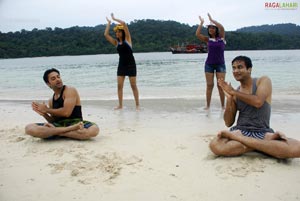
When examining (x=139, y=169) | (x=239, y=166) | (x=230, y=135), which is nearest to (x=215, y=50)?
(x=230, y=135)

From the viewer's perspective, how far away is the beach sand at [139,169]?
126 inches

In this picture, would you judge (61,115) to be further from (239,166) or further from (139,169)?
(239,166)

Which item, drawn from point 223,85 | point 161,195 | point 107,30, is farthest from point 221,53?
point 161,195

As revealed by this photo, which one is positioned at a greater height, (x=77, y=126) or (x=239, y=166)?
(x=77, y=126)

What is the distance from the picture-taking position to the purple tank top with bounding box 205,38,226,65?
742cm

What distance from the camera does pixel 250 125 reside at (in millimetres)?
4129

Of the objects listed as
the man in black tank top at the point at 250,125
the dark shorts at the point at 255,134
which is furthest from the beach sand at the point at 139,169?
the dark shorts at the point at 255,134

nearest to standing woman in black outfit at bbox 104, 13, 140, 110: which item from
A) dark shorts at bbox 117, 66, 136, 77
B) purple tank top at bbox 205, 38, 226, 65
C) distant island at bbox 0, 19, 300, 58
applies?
dark shorts at bbox 117, 66, 136, 77

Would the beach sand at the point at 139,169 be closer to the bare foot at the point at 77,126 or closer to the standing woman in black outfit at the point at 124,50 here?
the bare foot at the point at 77,126

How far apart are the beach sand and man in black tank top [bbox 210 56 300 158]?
0.41 feet

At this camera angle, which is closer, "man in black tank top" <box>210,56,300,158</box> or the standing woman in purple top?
"man in black tank top" <box>210,56,300,158</box>

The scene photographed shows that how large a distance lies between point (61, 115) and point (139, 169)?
167 centimetres

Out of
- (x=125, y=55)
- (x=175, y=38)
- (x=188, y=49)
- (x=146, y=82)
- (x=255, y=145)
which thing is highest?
(x=175, y=38)

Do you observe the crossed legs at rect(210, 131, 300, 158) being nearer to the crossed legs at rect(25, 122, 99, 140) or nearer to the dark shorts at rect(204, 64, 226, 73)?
the crossed legs at rect(25, 122, 99, 140)
